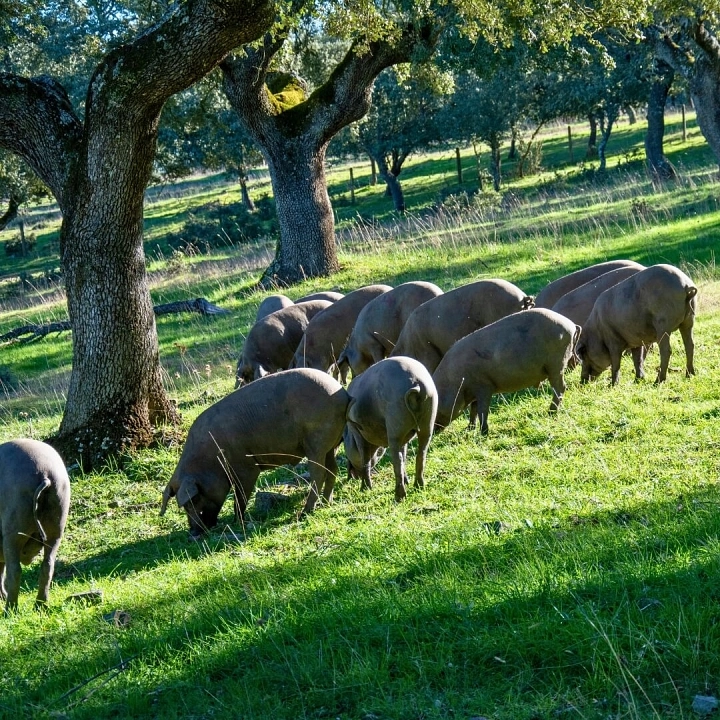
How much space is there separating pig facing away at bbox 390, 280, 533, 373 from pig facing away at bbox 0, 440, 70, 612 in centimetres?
517

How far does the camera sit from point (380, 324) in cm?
1245

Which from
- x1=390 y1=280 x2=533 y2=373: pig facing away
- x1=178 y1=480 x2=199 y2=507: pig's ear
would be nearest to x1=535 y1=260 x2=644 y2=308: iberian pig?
x1=390 y1=280 x2=533 y2=373: pig facing away

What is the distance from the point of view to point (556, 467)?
830 cm

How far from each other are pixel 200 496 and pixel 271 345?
4887mm

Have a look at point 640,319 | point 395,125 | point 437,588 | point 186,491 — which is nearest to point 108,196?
point 186,491

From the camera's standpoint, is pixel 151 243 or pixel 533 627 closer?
pixel 533 627

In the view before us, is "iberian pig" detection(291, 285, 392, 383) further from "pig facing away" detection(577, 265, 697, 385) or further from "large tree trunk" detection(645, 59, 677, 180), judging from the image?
"large tree trunk" detection(645, 59, 677, 180)

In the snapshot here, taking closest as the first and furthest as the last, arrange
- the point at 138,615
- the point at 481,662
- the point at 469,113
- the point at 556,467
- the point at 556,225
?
the point at 481,662, the point at 138,615, the point at 556,467, the point at 556,225, the point at 469,113

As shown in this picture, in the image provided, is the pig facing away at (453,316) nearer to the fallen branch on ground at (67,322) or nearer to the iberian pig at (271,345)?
the iberian pig at (271,345)

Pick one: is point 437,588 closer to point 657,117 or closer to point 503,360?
point 503,360

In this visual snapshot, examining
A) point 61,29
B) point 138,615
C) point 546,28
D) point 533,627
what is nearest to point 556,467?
point 533,627

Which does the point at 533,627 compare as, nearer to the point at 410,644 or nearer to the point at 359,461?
the point at 410,644

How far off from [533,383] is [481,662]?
17.6 ft

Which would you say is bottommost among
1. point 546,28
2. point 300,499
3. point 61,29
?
point 300,499
